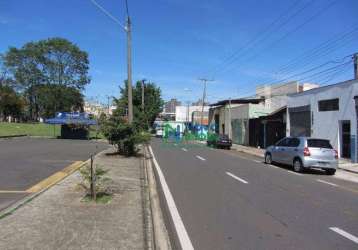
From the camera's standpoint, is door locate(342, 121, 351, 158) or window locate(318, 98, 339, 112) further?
window locate(318, 98, 339, 112)

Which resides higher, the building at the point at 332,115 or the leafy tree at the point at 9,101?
the leafy tree at the point at 9,101

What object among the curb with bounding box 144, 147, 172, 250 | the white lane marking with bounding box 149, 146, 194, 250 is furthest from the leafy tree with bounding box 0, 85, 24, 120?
the curb with bounding box 144, 147, 172, 250

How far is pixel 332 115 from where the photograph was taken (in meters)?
31.5

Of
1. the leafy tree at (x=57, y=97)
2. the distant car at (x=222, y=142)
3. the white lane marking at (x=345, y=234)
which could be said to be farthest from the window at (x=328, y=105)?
the leafy tree at (x=57, y=97)

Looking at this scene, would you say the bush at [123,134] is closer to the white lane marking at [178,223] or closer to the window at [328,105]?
the white lane marking at [178,223]

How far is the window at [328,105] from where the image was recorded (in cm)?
3119

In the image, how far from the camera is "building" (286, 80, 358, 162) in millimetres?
28875

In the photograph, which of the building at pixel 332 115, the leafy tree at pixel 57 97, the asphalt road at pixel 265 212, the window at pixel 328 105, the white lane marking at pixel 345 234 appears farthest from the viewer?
the leafy tree at pixel 57 97

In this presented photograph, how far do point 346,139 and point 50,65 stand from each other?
265ft

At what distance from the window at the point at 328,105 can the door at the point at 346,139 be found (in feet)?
4.79

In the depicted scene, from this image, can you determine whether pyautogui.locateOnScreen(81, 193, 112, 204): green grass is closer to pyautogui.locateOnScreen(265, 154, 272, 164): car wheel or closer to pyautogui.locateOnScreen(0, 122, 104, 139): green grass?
pyautogui.locateOnScreen(265, 154, 272, 164): car wheel

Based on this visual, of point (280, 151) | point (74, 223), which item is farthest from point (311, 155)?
point (74, 223)

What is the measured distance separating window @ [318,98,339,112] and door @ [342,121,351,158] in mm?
1460

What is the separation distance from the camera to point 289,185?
51.9 ft
